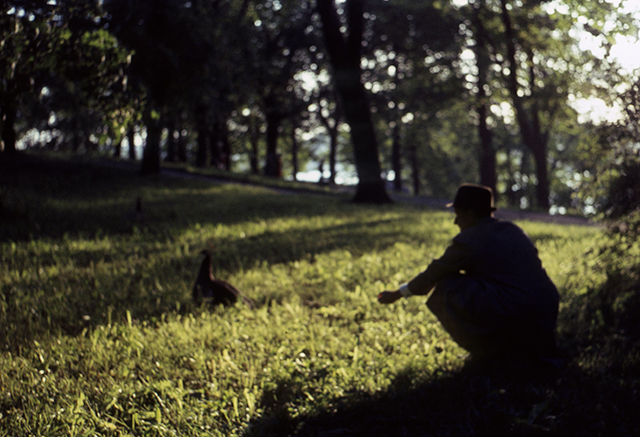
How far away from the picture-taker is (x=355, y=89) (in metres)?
15.5

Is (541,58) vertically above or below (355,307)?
above

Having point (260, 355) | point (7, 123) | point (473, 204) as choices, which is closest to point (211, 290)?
point (260, 355)

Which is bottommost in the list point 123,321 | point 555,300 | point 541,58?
point 123,321

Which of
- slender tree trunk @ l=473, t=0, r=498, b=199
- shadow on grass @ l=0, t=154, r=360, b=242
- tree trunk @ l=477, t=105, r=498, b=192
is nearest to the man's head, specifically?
shadow on grass @ l=0, t=154, r=360, b=242

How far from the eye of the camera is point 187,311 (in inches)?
201

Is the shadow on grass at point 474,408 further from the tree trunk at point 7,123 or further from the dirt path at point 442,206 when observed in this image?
the dirt path at point 442,206

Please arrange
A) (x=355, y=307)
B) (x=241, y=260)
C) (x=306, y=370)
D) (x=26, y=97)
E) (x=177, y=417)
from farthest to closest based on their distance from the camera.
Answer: (x=241, y=260) < (x=355, y=307) < (x=26, y=97) < (x=306, y=370) < (x=177, y=417)

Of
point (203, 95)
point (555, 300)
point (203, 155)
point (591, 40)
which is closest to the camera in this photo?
point (555, 300)

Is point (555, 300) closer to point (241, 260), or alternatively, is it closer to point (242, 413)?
point (242, 413)

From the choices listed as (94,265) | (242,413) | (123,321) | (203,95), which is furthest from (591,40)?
(203,95)

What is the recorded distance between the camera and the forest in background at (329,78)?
15.2 ft

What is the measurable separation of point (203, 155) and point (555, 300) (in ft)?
98.4

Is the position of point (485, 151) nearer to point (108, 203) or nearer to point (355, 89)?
point (355, 89)

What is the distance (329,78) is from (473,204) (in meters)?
28.6
